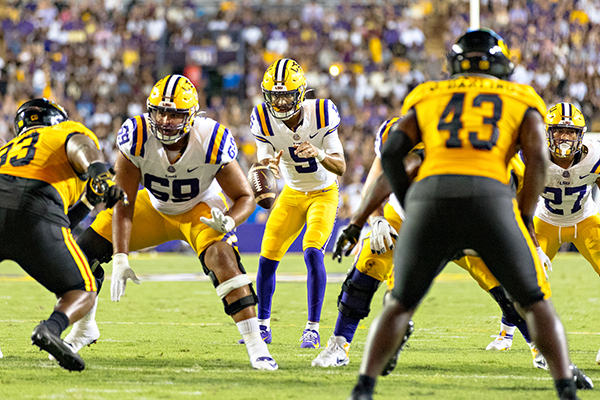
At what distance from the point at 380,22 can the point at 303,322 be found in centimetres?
1421

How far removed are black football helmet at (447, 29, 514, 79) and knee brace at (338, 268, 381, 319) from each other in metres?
1.43

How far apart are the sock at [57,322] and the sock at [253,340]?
99 cm

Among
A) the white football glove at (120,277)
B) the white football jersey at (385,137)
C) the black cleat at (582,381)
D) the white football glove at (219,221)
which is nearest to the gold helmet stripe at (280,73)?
the white football jersey at (385,137)

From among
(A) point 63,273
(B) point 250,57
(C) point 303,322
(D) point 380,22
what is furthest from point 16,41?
(A) point 63,273

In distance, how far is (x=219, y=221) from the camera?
14.0 feet

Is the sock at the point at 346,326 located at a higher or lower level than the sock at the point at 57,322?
lower

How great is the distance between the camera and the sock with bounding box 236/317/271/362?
427 centimetres

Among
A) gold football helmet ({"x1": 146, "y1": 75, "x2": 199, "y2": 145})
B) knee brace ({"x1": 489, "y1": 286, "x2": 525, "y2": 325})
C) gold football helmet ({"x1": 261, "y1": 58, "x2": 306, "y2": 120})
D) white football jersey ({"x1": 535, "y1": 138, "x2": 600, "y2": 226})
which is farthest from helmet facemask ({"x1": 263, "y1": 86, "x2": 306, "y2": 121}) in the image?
knee brace ({"x1": 489, "y1": 286, "x2": 525, "y2": 325})

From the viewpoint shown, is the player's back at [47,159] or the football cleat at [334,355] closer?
the player's back at [47,159]

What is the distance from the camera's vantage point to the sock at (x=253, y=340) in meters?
4.27

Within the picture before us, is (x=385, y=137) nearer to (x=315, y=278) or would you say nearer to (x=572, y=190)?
(x=315, y=278)

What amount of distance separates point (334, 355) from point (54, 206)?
5.93 feet

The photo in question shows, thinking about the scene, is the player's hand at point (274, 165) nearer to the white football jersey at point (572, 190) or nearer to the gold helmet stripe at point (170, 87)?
the gold helmet stripe at point (170, 87)

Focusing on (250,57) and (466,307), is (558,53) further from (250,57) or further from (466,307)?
(466,307)
